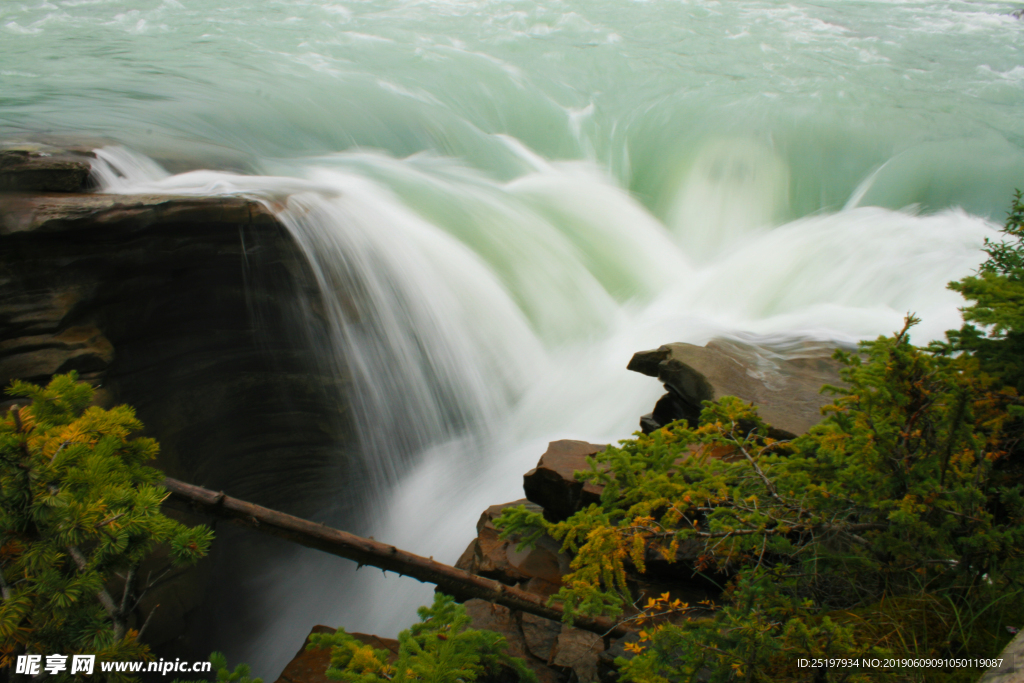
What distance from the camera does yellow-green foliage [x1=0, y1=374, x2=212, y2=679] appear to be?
2023 millimetres

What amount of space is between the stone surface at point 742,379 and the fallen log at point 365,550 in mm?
1657

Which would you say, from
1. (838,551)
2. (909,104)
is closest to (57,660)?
(838,551)

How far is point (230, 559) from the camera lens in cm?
607

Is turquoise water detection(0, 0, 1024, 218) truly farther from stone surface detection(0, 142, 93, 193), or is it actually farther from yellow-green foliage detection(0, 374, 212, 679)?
yellow-green foliage detection(0, 374, 212, 679)

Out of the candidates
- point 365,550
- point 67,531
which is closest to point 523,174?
point 365,550

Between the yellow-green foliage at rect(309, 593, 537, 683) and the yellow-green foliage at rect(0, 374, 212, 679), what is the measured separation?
2.28 feet

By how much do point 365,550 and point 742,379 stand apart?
109 inches

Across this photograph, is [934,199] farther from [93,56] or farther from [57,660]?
[93,56]

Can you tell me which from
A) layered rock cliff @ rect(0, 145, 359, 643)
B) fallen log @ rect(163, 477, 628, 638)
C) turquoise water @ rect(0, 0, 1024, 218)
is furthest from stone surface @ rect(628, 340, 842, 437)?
turquoise water @ rect(0, 0, 1024, 218)

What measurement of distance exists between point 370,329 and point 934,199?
8051mm

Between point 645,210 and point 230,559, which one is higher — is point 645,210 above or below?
above

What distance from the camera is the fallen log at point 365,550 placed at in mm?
2982

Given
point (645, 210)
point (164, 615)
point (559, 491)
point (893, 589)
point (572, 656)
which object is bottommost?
point (164, 615)

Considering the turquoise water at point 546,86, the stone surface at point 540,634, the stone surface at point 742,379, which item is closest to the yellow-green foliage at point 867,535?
the stone surface at point 540,634
